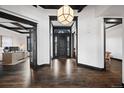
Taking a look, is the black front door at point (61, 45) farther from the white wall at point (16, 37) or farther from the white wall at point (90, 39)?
the white wall at point (90, 39)

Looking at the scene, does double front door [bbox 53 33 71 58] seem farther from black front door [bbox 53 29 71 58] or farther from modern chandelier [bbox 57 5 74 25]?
modern chandelier [bbox 57 5 74 25]

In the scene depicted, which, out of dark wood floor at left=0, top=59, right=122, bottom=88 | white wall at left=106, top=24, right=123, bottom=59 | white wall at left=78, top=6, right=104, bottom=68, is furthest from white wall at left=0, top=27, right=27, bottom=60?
white wall at left=106, top=24, right=123, bottom=59

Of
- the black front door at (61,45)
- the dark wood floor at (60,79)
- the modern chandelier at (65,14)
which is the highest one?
the modern chandelier at (65,14)

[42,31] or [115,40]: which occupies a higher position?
[42,31]

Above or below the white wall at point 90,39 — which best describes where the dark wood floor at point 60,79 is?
below

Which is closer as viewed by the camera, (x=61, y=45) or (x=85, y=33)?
(x=85, y=33)

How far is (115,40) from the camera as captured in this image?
1127cm

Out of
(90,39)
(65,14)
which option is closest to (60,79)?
(65,14)

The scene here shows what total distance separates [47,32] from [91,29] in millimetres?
2564

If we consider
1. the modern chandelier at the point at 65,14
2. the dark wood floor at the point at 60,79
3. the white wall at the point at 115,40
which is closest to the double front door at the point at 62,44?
the white wall at the point at 115,40

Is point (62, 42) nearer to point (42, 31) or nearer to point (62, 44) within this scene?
point (62, 44)

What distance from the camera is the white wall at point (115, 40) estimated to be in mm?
10538
